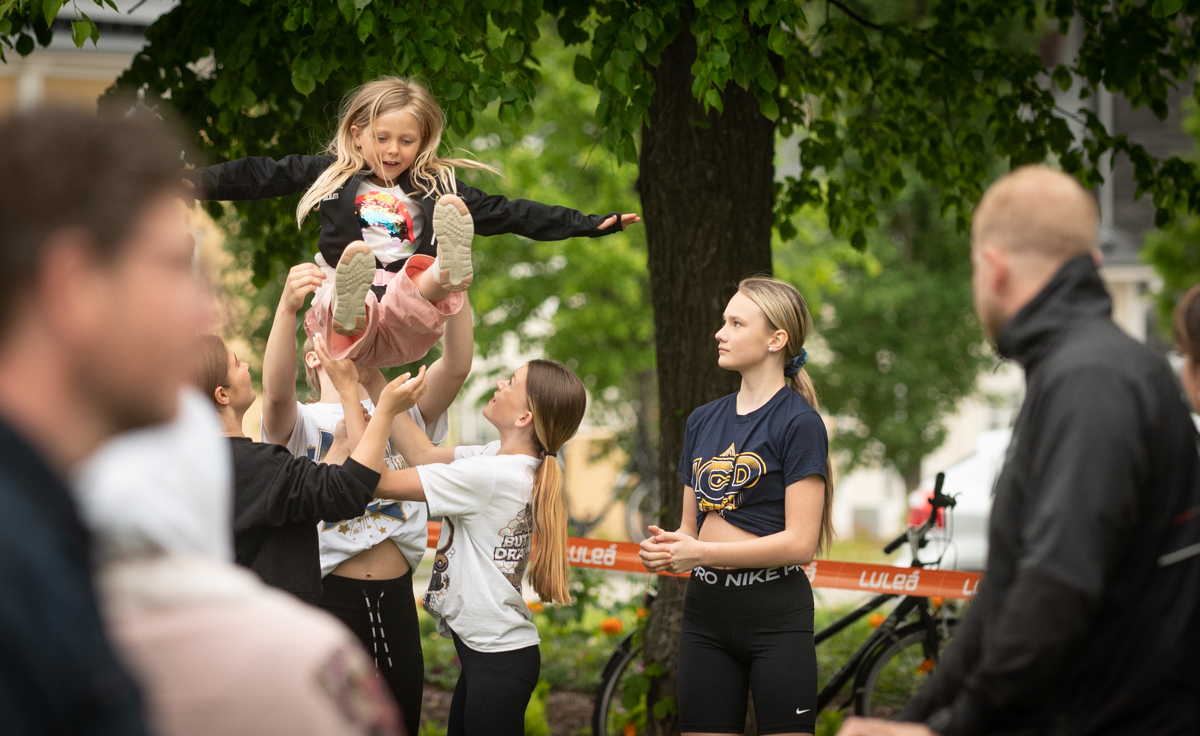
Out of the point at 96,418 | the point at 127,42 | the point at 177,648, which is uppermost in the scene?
the point at 127,42

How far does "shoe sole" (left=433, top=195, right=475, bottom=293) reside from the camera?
3.17 meters

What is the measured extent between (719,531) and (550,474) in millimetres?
607

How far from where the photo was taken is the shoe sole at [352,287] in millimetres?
3133

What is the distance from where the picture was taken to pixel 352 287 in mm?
3164

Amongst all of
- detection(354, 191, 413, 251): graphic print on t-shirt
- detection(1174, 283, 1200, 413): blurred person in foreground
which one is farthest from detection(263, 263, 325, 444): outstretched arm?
detection(1174, 283, 1200, 413): blurred person in foreground

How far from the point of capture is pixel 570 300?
12.3 metres

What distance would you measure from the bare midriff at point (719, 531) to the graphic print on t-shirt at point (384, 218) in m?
1.39

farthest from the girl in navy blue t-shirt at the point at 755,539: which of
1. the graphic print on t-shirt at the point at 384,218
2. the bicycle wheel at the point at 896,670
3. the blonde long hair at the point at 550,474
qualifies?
the bicycle wheel at the point at 896,670

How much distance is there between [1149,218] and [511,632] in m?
19.9

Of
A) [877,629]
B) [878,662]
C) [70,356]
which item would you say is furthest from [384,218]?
[878,662]

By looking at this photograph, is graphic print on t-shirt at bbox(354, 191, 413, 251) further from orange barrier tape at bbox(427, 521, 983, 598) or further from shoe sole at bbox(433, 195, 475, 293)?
orange barrier tape at bbox(427, 521, 983, 598)

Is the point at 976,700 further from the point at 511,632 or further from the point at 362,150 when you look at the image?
the point at 362,150

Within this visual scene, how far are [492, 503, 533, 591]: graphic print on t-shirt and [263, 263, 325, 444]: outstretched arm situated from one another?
81cm

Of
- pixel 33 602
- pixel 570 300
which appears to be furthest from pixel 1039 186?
pixel 570 300
